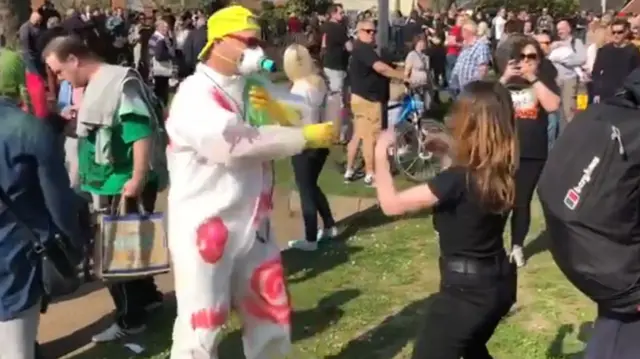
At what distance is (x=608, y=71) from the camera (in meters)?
10.8

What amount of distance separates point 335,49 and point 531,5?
28047 mm

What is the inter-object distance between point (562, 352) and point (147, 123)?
2.74m

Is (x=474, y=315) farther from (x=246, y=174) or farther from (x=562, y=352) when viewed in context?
(x=562, y=352)

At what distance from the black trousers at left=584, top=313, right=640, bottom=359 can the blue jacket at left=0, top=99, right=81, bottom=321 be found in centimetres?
243

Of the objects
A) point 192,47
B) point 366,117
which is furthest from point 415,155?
point 192,47

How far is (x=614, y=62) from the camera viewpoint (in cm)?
1073

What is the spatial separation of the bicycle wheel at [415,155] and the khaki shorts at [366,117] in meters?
0.33

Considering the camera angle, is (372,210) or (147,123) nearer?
(147,123)

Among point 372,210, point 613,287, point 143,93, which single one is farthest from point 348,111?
point 613,287

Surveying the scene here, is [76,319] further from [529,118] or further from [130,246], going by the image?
[529,118]

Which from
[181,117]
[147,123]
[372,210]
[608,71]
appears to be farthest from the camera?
[608,71]

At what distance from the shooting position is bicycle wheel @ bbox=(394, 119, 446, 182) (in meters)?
10.6

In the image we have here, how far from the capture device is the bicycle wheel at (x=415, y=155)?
34.8 feet

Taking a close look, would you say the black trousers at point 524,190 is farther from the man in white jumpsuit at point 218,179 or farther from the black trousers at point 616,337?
the black trousers at point 616,337
